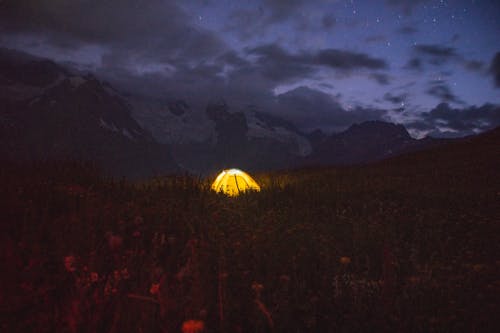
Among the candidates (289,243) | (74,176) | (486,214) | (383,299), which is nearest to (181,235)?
(289,243)

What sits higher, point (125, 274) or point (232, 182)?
point (232, 182)

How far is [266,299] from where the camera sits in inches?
156

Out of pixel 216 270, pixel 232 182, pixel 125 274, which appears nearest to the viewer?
pixel 125 274

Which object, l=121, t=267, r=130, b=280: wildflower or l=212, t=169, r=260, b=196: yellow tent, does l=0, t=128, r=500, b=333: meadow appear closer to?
l=121, t=267, r=130, b=280: wildflower

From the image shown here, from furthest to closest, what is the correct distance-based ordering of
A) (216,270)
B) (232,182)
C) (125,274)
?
1. (232,182)
2. (216,270)
3. (125,274)

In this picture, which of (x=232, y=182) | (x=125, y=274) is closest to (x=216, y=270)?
(x=125, y=274)

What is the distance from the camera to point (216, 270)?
460 centimetres

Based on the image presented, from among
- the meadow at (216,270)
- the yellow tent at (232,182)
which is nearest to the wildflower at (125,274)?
the meadow at (216,270)

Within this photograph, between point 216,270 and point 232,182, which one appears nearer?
point 216,270

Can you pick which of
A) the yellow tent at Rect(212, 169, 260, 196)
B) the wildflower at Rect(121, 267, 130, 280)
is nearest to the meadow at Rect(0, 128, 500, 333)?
the wildflower at Rect(121, 267, 130, 280)

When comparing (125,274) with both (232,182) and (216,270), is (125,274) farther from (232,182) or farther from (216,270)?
(232,182)

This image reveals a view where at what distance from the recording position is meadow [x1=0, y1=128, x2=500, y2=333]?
3.18 m

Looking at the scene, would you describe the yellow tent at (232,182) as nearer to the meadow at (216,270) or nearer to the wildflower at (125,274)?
the meadow at (216,270)

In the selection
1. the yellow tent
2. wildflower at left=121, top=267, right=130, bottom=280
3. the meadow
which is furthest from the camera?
the yellow tent
